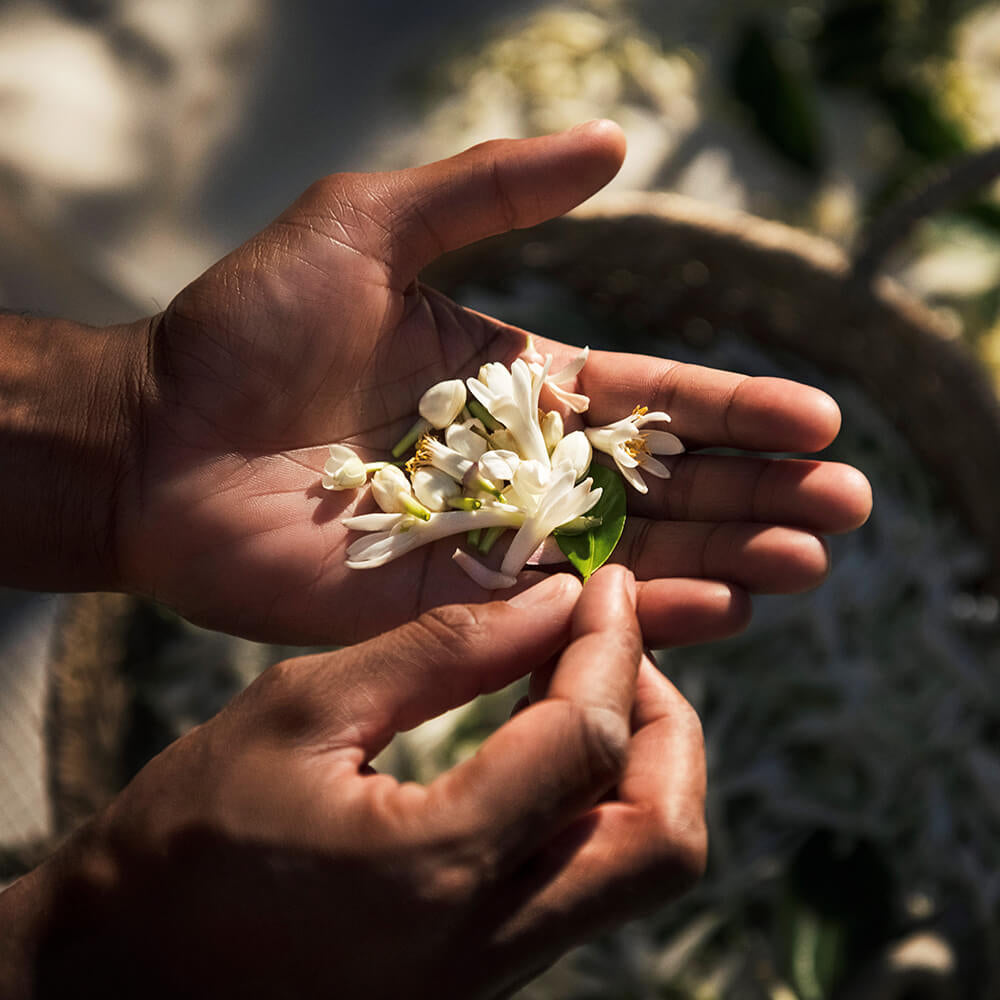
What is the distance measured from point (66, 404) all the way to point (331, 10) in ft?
5.98

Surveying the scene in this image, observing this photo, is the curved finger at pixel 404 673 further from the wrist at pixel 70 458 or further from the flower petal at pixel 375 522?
the wrist at pixel 70 458

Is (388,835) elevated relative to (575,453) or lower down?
lower down

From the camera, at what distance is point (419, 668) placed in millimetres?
977

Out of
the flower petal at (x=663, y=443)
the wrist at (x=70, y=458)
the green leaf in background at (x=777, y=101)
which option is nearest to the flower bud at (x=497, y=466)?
the flower petal at (x=663, y=443)

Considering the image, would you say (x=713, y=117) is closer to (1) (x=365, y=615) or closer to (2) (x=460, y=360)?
(2) (x=460, y=360)

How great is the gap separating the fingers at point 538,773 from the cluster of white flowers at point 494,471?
1.15 ft

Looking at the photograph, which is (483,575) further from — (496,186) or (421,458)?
(496,186)

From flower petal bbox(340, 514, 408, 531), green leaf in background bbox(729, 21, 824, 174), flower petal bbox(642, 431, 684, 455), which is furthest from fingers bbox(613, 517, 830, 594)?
green leaf in background bbox(729, 21, 824, 174)

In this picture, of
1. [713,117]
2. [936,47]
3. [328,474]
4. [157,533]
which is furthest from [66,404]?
[936,47]

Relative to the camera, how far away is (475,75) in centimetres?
262

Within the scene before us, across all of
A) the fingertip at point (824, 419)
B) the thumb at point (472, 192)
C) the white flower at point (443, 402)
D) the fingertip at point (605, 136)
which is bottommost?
the white flower at point (443, 402)

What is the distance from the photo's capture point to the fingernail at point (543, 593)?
1.06m

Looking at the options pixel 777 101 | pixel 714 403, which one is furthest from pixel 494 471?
pixel 777 101

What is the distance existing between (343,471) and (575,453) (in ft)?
1.05
